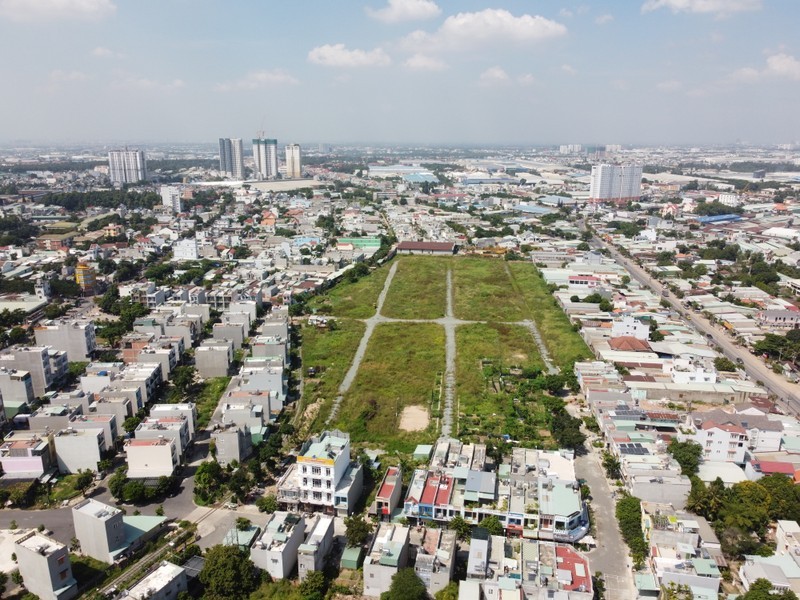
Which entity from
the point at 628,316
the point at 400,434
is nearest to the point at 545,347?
the point at 628,316

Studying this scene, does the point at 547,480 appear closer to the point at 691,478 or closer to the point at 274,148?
the point at 691,478

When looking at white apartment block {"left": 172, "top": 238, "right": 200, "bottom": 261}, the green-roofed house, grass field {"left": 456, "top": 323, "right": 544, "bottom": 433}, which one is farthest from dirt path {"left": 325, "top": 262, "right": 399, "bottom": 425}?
white apartment block {"left": 172, "top": 238, "right": 200, "bottom": 261}

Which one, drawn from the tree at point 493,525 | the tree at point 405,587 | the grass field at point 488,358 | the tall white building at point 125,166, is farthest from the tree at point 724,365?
the tall white building at point 125,166

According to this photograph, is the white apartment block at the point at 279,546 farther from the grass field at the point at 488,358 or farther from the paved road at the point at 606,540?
the grass field at the point at 488,358

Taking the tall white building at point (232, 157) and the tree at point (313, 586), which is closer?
the tree at point (313, 586)

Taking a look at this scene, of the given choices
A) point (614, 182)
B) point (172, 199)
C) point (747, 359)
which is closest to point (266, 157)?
point (172, 199)

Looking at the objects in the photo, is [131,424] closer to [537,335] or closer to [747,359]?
[537,335]
